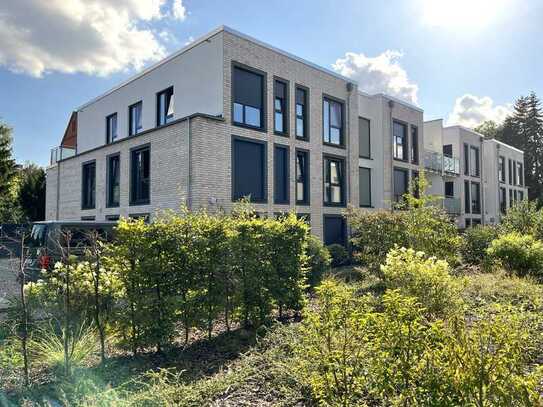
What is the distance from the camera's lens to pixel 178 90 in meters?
16.5

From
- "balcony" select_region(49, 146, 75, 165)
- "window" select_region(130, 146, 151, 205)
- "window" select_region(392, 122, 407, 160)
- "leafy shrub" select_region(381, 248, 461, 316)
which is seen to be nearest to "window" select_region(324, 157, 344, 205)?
"window" select_region(392, 122, 407, 160)

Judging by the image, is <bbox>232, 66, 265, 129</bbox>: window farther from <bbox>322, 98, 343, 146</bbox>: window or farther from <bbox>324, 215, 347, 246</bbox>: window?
<bbox>324, 215, 347, 246</bbox>: window

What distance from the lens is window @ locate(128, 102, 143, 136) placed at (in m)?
19.0

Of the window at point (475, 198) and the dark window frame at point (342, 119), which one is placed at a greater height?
the dark window frame at point (342, 119)

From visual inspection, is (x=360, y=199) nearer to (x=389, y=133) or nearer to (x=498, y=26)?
(x=389, y=133)

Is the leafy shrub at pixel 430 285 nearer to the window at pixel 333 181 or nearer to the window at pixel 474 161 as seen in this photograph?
the window at pixel 333 181

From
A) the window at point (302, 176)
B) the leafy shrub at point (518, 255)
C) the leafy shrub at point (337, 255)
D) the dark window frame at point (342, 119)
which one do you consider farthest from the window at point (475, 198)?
the leafy shrub at point (518, 255)

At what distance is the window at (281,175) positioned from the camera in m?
16.1

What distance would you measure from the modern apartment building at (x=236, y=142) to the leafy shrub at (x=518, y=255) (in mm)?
7022

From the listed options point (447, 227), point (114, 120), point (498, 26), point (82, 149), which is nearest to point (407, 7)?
point (498, 26)

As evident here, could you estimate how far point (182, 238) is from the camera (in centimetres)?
566

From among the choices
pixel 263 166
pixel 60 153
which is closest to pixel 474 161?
pixel 263 166

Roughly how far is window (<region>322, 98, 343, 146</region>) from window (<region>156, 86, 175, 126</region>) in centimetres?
646

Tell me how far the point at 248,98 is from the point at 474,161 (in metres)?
22.6
